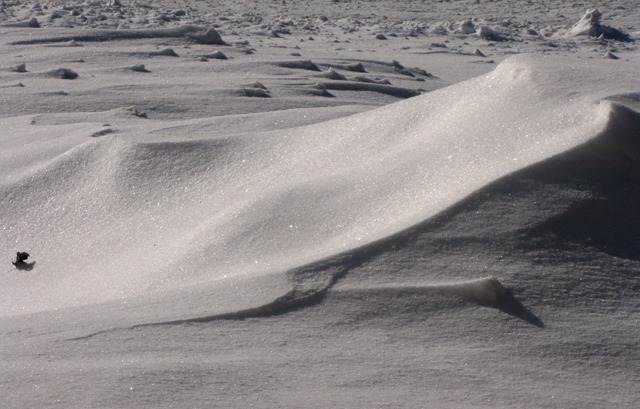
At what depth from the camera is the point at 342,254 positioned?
4.78 ft

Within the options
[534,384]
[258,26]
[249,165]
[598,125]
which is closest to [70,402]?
[534,384]

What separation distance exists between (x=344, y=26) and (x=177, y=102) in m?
3.38

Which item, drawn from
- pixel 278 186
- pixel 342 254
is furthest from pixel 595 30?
pixel 342 254

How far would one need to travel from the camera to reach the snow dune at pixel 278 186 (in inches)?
61.2

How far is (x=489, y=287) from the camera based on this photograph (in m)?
1.35

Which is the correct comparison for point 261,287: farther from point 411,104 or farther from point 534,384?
point 411,104

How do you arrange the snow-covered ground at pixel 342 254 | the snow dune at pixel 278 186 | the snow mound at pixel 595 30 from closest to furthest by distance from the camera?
the snow-covered ground at pixel 342 254
the snow dune at pixel 278 186
the snow mound at pixel 595 30

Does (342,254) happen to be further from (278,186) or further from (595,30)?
(595,30)

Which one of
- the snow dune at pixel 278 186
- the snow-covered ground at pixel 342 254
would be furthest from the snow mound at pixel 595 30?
the snow dune at pixel 278 186

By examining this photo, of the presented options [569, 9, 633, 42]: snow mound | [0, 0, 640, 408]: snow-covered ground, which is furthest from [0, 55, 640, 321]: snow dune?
[569, 9, 633, 42]: snow mound

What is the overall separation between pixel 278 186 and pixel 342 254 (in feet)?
1.35

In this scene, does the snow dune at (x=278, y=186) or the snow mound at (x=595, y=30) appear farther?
the snow mound at (x=595, y=30)

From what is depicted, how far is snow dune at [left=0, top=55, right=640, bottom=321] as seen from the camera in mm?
1556

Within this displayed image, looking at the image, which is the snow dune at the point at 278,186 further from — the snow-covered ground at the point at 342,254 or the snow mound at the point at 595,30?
the snow mound at the point at 595,30
